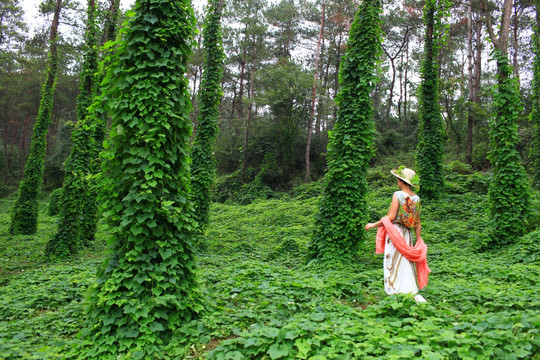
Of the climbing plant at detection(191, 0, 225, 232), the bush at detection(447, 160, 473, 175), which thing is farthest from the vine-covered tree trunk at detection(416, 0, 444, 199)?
the climbing plant at detection(191, 0, 225, 232)

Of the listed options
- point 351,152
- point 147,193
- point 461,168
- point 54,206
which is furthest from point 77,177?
point 461,168

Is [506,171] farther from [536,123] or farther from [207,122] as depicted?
[207,122]

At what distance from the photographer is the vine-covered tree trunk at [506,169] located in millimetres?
7992

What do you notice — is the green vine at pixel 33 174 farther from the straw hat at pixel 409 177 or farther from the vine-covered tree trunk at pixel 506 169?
the vine-covered tree trunk at pixel 506 169

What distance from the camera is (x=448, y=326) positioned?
3418mm

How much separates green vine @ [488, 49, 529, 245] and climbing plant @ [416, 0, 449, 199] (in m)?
4.21

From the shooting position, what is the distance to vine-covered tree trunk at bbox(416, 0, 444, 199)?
12750mm

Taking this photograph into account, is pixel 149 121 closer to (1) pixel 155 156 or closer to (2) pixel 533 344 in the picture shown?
(1) pixel 155 156

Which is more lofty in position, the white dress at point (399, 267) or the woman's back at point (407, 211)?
the woman's back at point (407, 211)

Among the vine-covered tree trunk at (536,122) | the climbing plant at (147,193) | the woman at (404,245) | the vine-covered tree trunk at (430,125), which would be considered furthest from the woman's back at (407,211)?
the vine-covered tree trunk at (536,122)

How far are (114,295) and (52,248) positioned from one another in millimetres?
7612

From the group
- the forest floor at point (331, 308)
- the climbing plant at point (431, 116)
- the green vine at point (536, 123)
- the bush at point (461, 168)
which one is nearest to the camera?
the forest floor at point (331, 308)

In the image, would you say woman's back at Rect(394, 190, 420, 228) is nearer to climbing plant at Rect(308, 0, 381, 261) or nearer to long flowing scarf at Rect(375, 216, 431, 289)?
long flowing scarf at Rect(375, 216, 431, 289)

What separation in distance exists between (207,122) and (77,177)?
4219 millimetres
